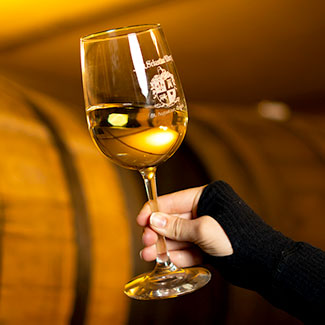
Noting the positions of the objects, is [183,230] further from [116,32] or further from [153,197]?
[116,32]

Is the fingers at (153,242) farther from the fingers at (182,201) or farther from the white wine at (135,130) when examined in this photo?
the white wine at (135,130)

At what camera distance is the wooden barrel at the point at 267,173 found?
1.10 m

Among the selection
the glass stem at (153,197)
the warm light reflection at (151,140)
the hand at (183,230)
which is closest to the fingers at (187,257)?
the hand at (183,230)

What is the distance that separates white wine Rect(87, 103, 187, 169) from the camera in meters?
0.58

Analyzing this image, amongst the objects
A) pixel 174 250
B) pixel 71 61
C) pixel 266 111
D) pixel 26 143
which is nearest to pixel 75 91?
pixel 71 61

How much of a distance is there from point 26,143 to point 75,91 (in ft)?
2.42

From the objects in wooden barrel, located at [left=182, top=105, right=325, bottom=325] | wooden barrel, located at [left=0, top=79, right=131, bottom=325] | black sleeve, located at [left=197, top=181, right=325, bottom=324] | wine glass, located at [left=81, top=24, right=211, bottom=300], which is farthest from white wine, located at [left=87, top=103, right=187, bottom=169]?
wooden barrel, located at [left=182, top=105, right=325, bottom=325]

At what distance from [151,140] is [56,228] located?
310mm

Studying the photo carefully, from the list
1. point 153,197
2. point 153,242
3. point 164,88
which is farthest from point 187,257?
point 164,88

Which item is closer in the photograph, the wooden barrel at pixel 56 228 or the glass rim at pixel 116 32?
the glass rim at pixel 116 32

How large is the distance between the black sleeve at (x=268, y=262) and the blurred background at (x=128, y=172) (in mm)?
238

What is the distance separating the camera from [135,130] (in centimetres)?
58

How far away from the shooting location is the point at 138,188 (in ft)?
3.24

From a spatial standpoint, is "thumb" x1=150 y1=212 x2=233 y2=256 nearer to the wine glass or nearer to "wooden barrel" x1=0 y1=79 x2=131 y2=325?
the wine glass
